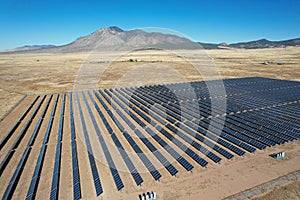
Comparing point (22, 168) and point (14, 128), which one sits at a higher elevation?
point (14, 128)

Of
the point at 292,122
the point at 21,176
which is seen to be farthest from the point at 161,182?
the point at 292,122

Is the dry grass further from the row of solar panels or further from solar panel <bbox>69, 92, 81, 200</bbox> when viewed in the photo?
solar panel <bbox>69, 92, 81, 200</bbox>

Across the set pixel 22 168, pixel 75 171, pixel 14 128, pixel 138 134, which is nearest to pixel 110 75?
pixel 14 128

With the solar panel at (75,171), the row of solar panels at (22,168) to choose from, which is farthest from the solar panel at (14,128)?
the solar panel at (75,171)

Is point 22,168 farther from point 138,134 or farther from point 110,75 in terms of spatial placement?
point 110,75

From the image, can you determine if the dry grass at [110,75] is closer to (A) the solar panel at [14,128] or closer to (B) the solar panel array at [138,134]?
(A) the solar panel at [14,128]

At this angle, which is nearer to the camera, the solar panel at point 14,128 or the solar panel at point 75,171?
the solar panel at point 75,171

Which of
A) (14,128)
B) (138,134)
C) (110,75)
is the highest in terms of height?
(110,75)

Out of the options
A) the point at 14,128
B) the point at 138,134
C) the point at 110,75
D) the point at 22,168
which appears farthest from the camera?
the point at 110,75
